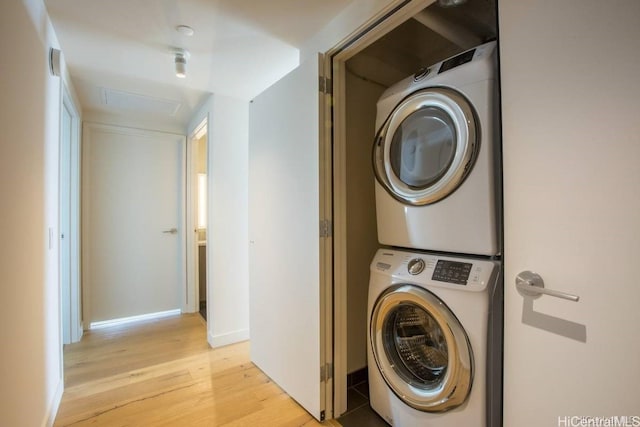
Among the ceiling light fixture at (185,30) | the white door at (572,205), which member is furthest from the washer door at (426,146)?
the ceiling light fixture at (185,30)

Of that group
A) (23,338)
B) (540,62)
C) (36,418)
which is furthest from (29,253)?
(540,62)

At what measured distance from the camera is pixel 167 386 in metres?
1.94

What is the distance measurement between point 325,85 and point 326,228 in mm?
794

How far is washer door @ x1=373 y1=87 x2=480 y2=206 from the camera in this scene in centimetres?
115

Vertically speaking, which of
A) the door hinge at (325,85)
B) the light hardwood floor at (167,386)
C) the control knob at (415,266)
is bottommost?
the light hardwood floor at (167,386)

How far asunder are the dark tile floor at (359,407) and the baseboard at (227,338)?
1.14m

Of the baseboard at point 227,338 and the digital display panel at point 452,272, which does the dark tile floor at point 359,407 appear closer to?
the digital display panel at point 452,272

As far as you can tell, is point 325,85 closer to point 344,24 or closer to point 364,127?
point 344,24

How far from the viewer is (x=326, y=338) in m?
1.59

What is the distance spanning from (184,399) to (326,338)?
1030mm

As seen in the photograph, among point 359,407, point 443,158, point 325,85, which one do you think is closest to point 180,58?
point 325,85

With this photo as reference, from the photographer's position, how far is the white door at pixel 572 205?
72cm

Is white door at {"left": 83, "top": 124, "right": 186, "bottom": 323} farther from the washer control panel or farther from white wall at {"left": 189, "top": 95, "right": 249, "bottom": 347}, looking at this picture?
the washer control panel

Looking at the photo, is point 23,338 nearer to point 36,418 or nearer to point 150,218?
point 36,418
